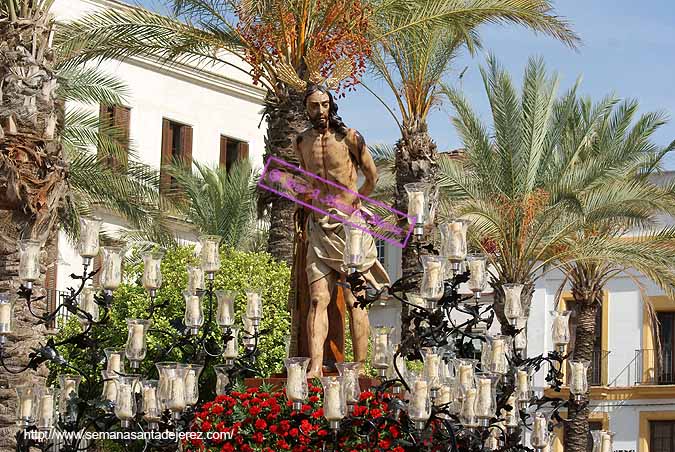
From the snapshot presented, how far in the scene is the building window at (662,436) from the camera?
1486 inches

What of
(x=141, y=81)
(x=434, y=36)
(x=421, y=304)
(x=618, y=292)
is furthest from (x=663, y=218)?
(x=421, y=304)

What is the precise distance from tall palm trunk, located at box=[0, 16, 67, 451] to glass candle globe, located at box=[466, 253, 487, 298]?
6.70m

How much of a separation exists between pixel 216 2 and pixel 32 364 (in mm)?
9504

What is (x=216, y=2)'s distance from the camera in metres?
20.8

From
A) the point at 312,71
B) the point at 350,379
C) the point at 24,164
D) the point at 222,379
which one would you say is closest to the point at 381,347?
the point at 350,379

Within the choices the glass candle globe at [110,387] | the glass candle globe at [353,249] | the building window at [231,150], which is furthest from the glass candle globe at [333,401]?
the building window at [231,150]

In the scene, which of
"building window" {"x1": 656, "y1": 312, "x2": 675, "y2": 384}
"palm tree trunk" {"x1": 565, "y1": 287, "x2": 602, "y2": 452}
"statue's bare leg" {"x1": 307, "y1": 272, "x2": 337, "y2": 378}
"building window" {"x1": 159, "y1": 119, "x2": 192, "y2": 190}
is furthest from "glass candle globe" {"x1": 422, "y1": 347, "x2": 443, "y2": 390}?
"building window" {"x1": 656, "y1": 312, "x2": 675, "y2": 384}

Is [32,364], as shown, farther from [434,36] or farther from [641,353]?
[641,353]

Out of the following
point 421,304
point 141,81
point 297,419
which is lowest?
point 297,419

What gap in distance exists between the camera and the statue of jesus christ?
42.0ft

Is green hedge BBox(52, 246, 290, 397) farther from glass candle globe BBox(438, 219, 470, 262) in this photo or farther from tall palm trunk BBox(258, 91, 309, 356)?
glass candle globe BBox(438, 219, 470, 262)

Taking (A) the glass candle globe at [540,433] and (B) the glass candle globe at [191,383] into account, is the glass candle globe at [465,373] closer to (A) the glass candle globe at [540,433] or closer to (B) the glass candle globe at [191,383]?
(B) the glass candle globe at [191,383]

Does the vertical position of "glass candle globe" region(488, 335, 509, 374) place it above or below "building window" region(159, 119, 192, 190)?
below

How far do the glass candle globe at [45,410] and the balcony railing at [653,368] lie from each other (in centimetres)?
2758
